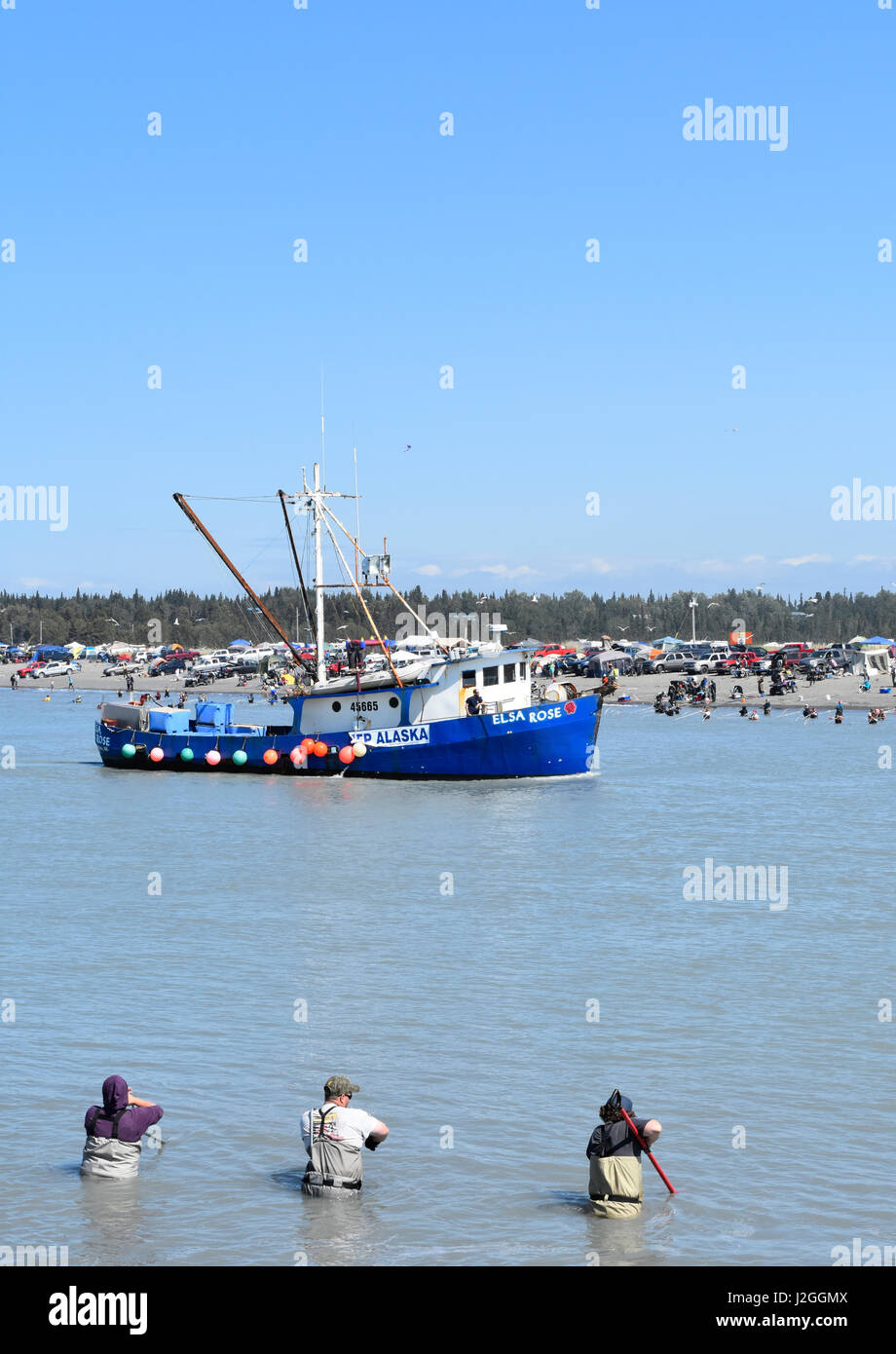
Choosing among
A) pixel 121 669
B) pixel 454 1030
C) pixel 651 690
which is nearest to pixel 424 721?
pixel 454 1030

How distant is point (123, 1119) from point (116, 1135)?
6.0 inches

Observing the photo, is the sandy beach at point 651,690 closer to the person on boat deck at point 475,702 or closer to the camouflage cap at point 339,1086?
the person on boat deck at point 475,702

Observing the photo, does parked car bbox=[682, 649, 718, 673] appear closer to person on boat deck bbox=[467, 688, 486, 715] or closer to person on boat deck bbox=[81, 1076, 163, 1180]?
person on boat deck bbox=[467, 688, 486, 715]

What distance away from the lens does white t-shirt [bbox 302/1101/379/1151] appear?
13484 millimetres

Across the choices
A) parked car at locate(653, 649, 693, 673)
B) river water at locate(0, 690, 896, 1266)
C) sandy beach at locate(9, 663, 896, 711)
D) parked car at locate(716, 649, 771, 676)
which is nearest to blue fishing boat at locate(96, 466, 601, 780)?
river water at locate(0, 690, 896, 1266)

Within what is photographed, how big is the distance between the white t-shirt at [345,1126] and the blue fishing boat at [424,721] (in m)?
37.6

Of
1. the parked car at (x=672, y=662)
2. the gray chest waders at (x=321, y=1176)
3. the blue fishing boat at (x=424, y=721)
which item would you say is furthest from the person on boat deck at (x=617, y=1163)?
the parked car at (x=672, y=662)

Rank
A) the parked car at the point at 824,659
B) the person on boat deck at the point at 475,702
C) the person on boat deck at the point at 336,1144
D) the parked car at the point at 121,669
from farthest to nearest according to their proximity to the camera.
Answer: the parked car at the point at 121,669 → the parked car at the point at 824,659 → the person on boat deck at the point at 475,702 → the person on boat deck at the point at 336,1144

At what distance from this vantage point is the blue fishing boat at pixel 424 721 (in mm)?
52812

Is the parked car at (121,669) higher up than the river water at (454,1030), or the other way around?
the parked car at (121,669)

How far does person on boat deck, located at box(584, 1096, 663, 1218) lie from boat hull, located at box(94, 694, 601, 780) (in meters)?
39.9

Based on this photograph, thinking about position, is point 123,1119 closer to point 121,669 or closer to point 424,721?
point 424,721

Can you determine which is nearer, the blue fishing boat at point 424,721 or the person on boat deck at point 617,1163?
the person on boat deck at point 617,1163
